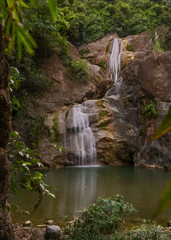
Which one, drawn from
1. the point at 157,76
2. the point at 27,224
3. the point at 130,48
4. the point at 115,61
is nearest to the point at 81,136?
the point at 157,76

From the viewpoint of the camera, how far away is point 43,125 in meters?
12.7

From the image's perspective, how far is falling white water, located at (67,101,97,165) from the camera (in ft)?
40.3

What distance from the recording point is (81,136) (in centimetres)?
1275

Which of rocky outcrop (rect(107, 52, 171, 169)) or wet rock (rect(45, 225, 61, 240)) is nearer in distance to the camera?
wet rock (rect(45, 225, 61, 240))

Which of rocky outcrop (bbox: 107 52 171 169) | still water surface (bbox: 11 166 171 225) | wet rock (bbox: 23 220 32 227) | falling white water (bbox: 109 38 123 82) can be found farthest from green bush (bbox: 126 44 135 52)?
wet rock (bbox: 23 220 32 227)

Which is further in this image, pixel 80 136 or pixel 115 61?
pixel 115 61

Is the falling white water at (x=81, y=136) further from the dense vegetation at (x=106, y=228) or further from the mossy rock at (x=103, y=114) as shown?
the dense vegetation at (x=106, y=228)

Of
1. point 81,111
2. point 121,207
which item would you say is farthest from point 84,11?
point 121,207

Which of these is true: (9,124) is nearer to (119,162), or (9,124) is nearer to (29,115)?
(119,162)

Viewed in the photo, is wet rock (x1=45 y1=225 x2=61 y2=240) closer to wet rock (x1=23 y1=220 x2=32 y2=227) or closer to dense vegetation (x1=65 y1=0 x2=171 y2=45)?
wet rock (x1=23 y1=220 x2=32 y2=227)

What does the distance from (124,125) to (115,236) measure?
1085 cm

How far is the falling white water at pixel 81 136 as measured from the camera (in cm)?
1227

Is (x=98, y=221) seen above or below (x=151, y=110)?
below

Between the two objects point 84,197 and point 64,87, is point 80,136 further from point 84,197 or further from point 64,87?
point 84,197
